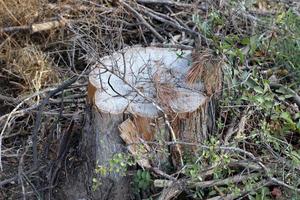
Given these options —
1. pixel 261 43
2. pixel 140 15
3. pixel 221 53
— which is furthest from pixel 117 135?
pixel 140 15

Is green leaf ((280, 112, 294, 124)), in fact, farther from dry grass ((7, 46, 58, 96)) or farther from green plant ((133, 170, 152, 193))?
dry grass ((7, 46, 58, 96))

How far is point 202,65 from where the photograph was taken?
2727 mm

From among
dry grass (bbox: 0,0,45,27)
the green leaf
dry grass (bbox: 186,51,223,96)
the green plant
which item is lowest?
the green plant

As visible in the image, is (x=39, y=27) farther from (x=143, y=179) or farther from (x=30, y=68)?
(x=143, y=179)

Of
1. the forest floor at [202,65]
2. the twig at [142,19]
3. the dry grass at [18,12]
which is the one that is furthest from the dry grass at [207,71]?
the dry grass at [18,12]

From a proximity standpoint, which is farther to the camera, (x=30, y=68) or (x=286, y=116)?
(x=30, y=68)

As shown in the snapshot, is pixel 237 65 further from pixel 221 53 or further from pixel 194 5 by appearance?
pixel 194 5

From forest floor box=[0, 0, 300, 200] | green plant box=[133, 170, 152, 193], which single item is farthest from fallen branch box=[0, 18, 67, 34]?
green plant box=[133, 170, 152, 193]

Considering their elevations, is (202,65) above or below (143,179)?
above

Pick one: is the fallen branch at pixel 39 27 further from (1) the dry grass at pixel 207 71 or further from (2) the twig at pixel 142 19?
(1) the dry grass at pixel 207 71

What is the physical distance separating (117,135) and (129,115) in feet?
0.38

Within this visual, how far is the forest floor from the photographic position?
8.96 feet

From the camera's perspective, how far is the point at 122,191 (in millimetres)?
2781

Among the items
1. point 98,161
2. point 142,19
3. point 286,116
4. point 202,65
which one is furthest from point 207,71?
point 142,19
